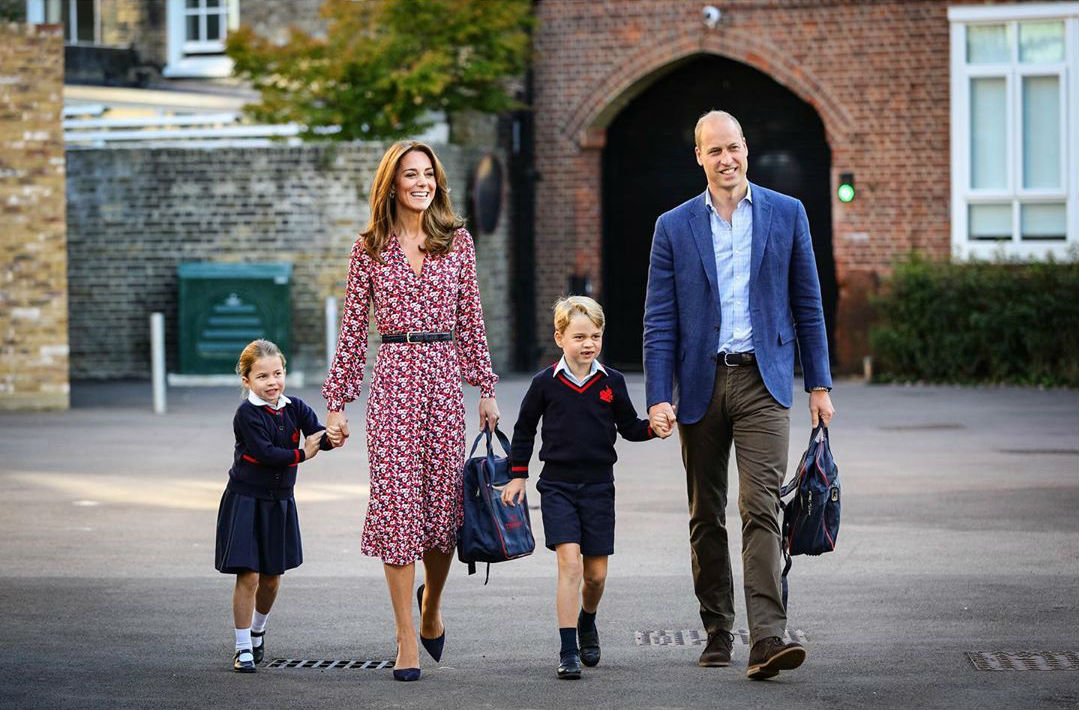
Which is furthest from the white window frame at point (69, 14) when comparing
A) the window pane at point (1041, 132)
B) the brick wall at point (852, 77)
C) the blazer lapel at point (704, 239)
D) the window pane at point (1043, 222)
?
the blazer lapel at point (704, 239)

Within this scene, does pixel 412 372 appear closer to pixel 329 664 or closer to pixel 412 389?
pixel 412 389

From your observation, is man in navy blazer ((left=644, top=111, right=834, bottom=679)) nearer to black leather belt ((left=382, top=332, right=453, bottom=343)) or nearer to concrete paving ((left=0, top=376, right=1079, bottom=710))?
concrete paving ((left=0, top=376, right=1079, bottom=710))

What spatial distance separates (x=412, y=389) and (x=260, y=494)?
0.76 metres

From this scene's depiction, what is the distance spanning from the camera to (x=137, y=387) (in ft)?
72.8

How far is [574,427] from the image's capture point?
23.3 ft

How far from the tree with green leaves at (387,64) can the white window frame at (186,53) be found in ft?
12.3

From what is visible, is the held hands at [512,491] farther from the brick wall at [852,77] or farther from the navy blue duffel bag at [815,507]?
the brick wall at [852,77]

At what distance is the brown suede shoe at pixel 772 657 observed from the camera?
6.57 metres

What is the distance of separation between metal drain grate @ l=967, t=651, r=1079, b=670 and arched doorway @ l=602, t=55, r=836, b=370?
1637cm

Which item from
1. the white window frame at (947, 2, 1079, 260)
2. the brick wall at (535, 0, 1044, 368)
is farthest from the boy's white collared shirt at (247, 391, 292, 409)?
the brick wall at (535, 0, 1044, 368)

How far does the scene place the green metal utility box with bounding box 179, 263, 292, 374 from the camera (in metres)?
22.0

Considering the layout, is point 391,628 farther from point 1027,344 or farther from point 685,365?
point 1027,344

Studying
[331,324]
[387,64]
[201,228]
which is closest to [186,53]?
[201,228]

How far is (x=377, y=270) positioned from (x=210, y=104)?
18382mm
